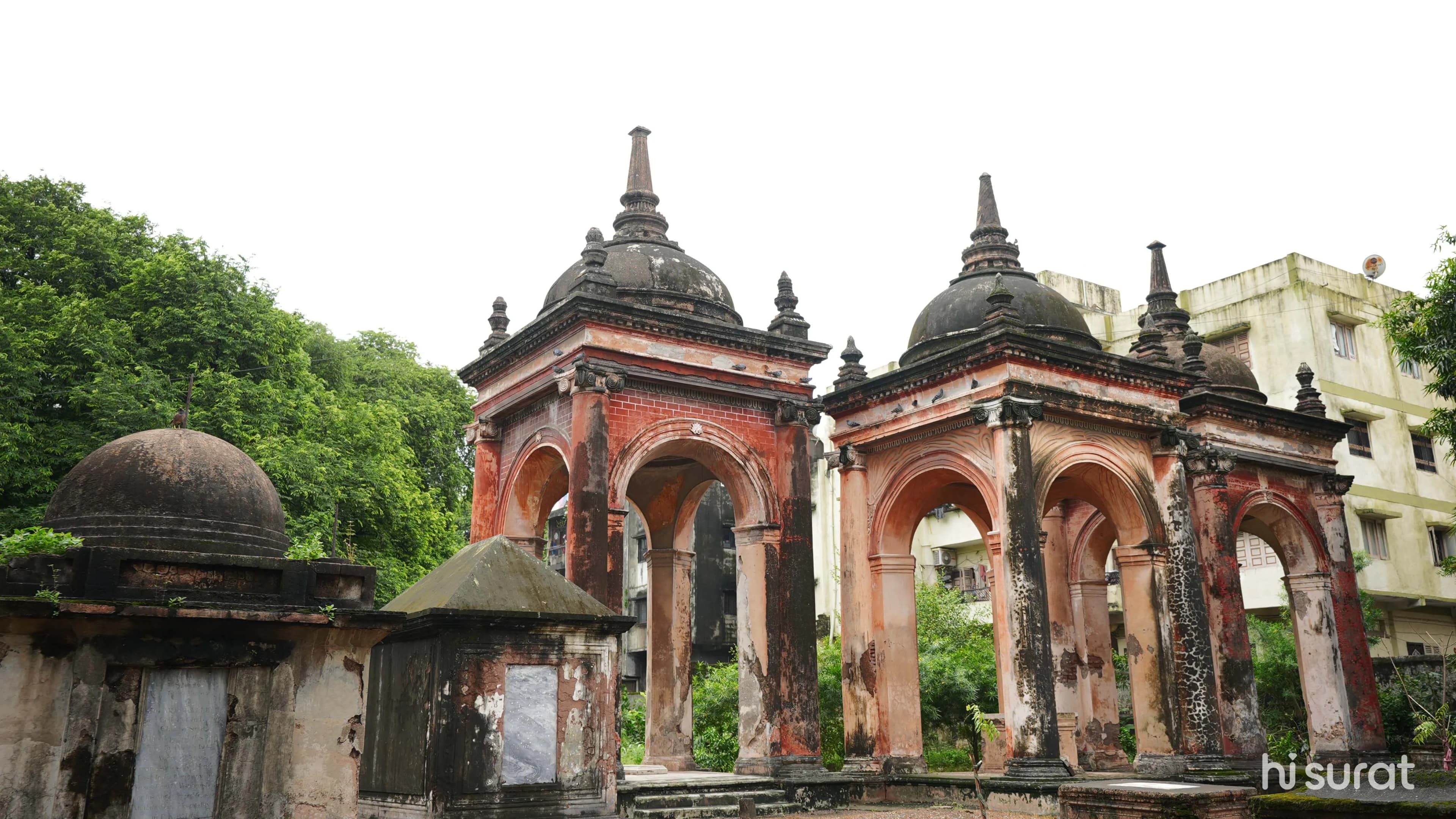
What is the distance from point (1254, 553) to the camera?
28094 mm

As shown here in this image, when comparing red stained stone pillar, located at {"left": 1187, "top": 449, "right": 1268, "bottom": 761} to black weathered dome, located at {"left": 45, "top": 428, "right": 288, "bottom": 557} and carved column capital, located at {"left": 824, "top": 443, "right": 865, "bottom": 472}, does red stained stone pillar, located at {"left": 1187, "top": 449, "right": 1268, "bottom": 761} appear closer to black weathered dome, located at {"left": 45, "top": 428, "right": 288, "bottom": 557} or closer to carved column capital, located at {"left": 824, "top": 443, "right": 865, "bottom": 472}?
carved column capital, located at {"left": 824, "top": 443, "right": 865, "bottom": 472}

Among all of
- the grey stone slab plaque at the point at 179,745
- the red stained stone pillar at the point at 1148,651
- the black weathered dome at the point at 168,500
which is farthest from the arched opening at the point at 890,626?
the grey stone slab plaque at the point at 179,745

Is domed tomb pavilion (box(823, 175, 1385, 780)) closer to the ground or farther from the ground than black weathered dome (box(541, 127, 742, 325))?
closer to the ground

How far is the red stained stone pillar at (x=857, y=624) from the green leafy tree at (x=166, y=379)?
26.1 ft

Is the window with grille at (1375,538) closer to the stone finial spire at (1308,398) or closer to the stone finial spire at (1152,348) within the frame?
the stone finial spire at (1308,398)

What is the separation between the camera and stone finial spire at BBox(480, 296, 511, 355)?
59.2ft

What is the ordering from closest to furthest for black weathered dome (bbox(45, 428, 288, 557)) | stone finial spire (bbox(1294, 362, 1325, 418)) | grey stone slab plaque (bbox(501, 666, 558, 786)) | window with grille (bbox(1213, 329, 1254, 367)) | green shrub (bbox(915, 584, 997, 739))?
black weathered dome (bbox(45, 428, 288, 557)), grey stone slab plaque (bbox(501, 666, 558, 786)), stone finial spire (bbox(1294, 362, 1325, 418)), green shrub (bbox(915, 584, 997, 739)), window with grille (bbox(1213, 329, 1254, 367))

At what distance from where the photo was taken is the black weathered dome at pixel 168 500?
31.3 ft

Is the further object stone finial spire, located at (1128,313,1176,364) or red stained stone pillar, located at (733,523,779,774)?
stone finial spire, located at (1128,313,1176,364)

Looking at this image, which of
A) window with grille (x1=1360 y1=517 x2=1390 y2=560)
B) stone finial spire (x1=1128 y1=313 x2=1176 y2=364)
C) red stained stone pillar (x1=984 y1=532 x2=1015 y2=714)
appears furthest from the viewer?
window with grille (x1=1360 y1=517 x2=1390 y2=560)

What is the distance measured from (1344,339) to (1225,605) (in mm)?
15351

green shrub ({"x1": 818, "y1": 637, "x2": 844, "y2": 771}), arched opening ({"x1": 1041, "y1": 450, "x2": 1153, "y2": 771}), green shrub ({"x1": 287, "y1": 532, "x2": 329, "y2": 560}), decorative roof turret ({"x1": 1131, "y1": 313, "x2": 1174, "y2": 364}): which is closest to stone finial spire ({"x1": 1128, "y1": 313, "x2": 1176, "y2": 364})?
decorative roof turret ({"x1": 1131, "y1": 313, "x2": 1174, "y2": 364})

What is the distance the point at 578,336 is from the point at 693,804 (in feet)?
20.5

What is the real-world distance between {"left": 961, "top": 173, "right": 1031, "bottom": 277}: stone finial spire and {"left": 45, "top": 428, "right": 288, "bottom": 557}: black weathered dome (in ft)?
42.9
